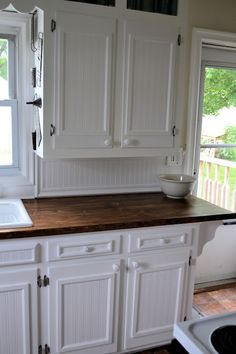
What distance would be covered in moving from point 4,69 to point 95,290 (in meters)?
1.43

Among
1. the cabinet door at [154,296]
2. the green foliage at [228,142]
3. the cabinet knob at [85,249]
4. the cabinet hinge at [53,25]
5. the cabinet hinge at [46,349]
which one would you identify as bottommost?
the cabinet hinge at [46,349]

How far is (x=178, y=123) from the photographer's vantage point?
240 cm

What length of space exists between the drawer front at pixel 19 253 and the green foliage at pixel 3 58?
110 cm

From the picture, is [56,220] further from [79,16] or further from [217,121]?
[217,121]

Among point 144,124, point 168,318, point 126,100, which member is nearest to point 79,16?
point 126,100

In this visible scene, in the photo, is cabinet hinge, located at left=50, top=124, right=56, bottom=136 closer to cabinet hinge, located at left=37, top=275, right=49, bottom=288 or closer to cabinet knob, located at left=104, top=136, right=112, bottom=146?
cabinet knob, located at left=104, top=136, right=112, bottom=146

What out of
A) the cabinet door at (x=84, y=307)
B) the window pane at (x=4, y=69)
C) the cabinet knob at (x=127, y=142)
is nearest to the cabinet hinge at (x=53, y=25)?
the window pane at (x=4, y=69)

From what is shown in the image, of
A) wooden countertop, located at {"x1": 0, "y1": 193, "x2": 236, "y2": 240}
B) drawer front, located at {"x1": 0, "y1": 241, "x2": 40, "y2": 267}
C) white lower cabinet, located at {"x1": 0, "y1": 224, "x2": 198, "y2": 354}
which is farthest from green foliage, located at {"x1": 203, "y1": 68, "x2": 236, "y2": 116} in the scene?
drawer front, located at {"x1": 0, "y1": 241, "x2": 40, "y2": 267}

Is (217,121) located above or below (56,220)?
above

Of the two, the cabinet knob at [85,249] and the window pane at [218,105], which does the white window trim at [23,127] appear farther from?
the window pane at [218,105]

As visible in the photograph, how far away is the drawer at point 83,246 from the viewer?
1.89 m

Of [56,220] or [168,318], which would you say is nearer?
[56,220]

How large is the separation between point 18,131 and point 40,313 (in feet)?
3.67

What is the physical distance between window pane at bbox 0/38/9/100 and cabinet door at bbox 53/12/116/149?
45 centimetres
